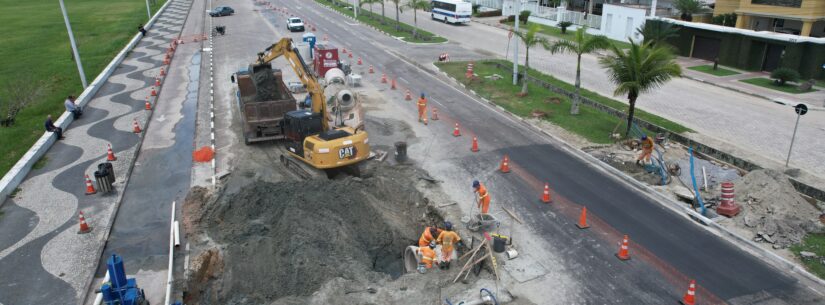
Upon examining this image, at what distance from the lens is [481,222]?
15320mm

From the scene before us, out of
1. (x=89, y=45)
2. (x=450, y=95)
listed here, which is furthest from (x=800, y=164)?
(x=89, y=45)

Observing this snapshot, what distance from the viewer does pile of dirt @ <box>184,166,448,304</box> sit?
503 inches

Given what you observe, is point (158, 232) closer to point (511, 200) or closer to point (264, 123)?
point (264, 123)

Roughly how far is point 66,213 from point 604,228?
53.6 ft

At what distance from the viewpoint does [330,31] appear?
55000 millimetres

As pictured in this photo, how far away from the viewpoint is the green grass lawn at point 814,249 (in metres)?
13.2

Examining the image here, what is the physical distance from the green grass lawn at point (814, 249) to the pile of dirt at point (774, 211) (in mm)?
169

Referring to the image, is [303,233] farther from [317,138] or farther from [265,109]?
[265,109]

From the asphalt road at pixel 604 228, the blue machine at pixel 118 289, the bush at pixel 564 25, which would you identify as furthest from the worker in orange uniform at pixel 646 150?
the bush at pixel 564 25

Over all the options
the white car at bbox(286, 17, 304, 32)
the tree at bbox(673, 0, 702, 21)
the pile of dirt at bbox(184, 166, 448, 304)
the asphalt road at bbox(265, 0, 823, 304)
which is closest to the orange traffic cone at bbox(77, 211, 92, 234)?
the pile of dirt at bbox(184, 166, 448, 304)

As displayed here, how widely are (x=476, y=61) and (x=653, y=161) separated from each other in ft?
69.6

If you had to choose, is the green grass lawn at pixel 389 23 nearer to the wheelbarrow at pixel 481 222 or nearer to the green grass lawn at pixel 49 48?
the green grass lawn at pixel 49 48

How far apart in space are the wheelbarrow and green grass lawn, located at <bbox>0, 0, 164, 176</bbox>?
682 inches

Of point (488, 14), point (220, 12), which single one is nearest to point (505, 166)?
point (488, 14)
